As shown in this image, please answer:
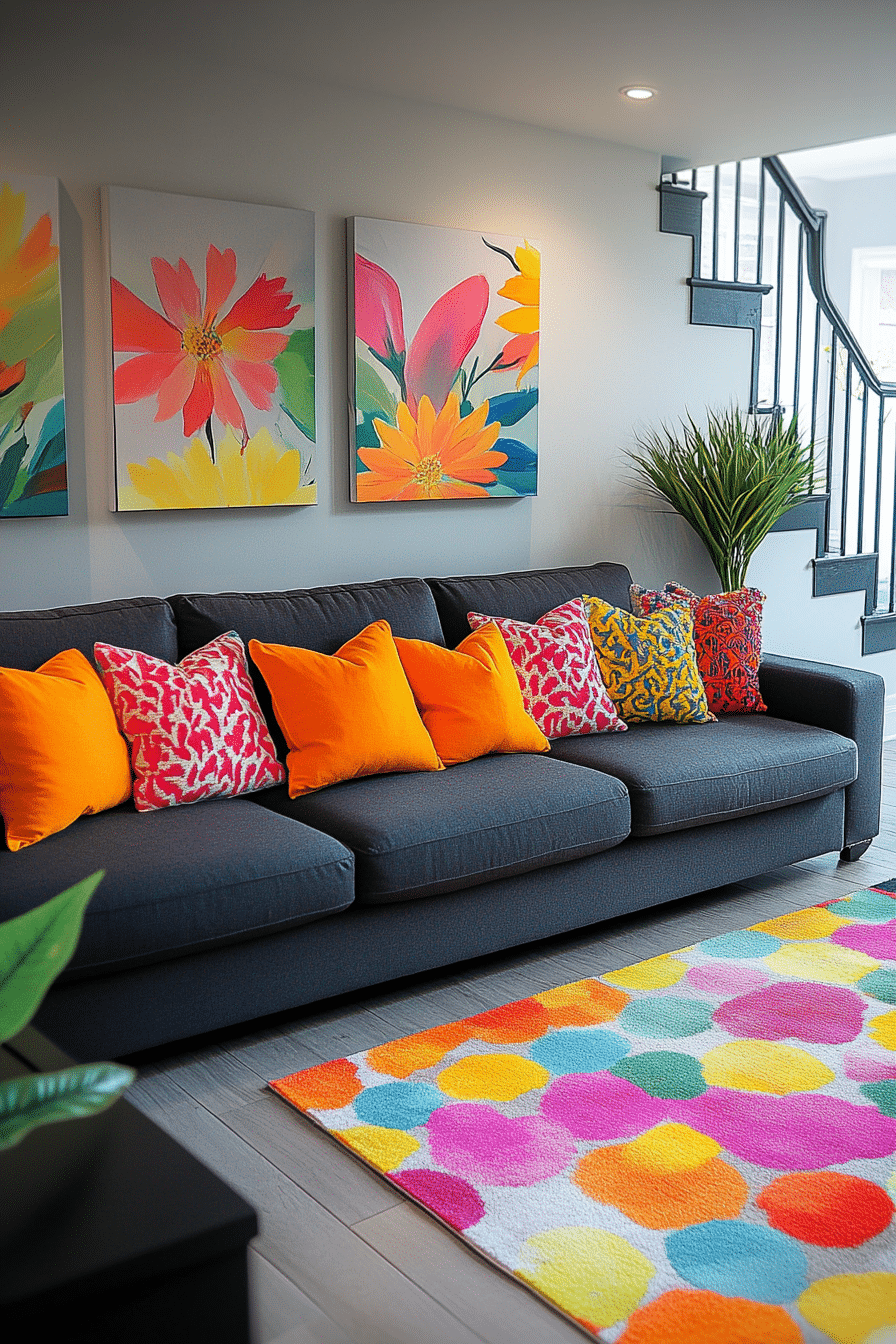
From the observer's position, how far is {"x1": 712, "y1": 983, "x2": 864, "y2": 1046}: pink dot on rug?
2.73 m

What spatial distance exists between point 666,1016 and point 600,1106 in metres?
0.44

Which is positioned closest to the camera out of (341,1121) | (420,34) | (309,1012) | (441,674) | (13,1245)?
(13,1245)

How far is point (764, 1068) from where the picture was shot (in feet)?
8.48

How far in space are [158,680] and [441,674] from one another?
81cm

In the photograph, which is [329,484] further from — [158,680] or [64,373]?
[158,680]

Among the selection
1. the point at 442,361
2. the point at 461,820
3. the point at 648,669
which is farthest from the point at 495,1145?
the point at 442,361

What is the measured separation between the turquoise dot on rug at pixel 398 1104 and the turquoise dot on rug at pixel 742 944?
102 cm

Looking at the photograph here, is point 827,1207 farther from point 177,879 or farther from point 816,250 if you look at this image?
point 816,250

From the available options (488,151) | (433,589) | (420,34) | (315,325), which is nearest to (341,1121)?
(433,589)

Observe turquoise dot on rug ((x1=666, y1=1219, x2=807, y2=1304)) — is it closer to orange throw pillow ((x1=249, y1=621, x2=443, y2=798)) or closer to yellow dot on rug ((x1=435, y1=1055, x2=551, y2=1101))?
yellow dot on rug ((x1=435, y1=1055, x2=551, y2=1101))

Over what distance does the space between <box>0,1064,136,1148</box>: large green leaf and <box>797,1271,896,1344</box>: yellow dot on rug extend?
4.28 ft

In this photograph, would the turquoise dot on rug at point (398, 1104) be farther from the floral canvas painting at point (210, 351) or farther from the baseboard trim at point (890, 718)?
the baseboard trim at point (890, 718)

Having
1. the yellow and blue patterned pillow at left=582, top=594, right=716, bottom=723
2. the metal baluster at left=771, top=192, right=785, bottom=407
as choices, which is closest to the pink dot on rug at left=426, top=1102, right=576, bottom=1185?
the yellow and blue patterned pillow at left=582, top=594, right=716, bottom=723

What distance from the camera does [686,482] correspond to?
14.9 feet
